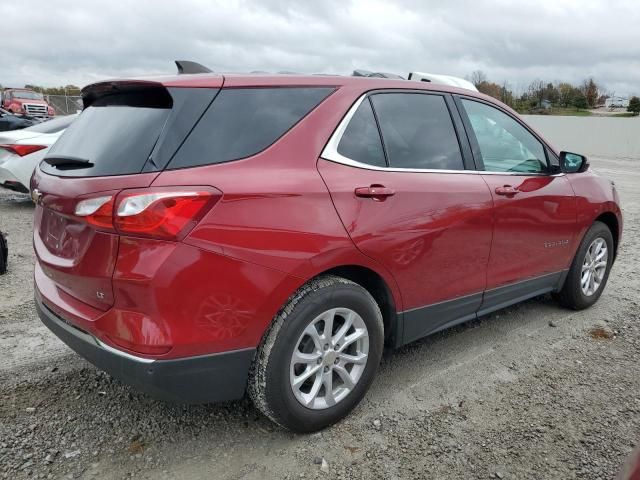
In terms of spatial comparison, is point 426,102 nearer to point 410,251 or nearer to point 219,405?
point 410,251

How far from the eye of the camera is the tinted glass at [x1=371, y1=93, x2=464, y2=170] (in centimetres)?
293

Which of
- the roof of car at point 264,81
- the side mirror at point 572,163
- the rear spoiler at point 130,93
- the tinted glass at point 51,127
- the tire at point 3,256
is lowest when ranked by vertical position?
the tire at point 3,256

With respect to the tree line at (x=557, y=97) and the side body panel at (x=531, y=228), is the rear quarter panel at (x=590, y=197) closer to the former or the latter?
the side body panel at (x=531, y=228)

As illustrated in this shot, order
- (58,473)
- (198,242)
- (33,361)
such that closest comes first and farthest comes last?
(198,242) → (58,473) → (33,361)

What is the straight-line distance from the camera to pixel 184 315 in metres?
2.16

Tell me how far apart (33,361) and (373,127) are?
8.20 ft

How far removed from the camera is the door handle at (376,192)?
2.63m

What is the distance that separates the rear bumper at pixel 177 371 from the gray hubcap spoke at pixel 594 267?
10.5 feet

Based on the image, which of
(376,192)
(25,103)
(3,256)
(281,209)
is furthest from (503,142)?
(25,103)

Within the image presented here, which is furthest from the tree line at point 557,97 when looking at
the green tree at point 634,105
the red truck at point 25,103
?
the red truck at point 25,103

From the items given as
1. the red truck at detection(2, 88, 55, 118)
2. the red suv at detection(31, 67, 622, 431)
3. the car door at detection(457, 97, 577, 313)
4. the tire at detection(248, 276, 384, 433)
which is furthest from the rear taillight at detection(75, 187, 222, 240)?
the red truck at detection(2, 88, 55, 118)

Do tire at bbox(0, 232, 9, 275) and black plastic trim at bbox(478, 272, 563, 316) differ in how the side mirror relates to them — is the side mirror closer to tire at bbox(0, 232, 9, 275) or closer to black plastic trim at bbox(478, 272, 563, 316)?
black plastic trim at bbox(478, 272, 563, 316)

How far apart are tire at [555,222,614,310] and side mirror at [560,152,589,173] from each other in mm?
554

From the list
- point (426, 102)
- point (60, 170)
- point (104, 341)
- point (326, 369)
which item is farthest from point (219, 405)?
point (426, 102)
